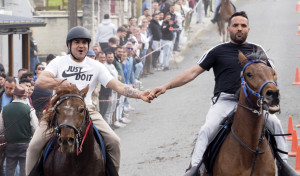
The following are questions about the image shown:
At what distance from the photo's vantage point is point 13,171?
41.5 feet

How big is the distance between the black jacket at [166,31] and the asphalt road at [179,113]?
52.6 inches

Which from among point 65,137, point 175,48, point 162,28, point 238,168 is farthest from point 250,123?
point 175,48

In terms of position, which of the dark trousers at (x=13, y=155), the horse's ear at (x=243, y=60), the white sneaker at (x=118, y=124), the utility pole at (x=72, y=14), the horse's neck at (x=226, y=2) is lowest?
the white sneaker at (x=118, y=124)

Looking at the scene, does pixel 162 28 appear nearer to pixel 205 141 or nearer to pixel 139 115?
pixel 139 115

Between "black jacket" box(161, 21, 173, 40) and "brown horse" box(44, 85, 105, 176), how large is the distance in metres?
19.1

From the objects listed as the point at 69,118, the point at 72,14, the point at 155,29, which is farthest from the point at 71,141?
the point at 155,29

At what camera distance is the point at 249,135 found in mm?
8664

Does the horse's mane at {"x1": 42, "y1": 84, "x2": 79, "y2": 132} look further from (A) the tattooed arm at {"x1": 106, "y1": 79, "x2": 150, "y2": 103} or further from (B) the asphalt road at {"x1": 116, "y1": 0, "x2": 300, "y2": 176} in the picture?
(B) the asphalt road at {"x1": 116, "y1": 0, "x2": 300, "y2": 176}

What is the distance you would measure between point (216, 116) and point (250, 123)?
29.8 inches

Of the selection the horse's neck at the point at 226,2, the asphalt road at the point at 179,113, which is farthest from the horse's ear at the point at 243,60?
the horse's neck at the point at 226,2

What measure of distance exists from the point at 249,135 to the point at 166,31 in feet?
64.6

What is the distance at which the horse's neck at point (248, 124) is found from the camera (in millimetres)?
8523

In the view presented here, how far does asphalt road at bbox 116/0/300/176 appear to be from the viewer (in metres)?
15.5

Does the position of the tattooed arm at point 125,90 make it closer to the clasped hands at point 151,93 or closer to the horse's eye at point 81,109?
the clasped hands at point 151,93
